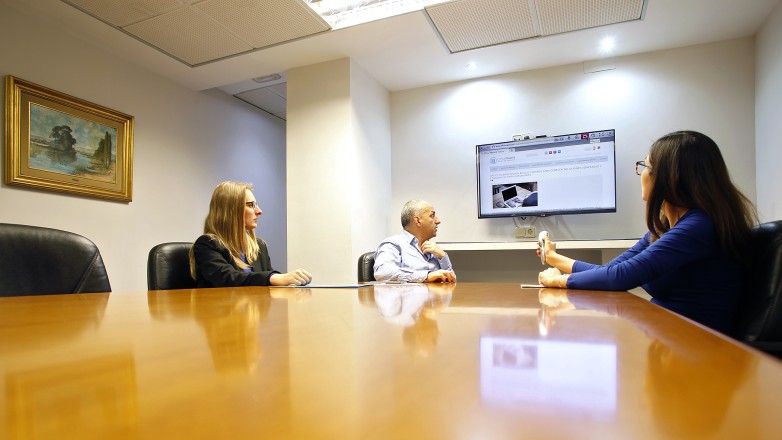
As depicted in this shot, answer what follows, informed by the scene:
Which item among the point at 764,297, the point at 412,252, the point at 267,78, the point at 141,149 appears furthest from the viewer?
the point at 267,78

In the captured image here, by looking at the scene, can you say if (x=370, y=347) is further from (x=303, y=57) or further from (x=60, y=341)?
(x=303, y=57)

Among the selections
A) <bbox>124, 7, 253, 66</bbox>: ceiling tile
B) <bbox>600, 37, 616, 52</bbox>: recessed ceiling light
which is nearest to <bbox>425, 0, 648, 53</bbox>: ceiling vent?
<bbox>600, 37, 616, 52</bbox>: recessed ceiling light

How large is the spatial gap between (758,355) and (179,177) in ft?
13.5

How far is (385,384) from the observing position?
202 mm

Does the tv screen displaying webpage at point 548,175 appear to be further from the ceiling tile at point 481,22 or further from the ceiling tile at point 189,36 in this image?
the ceiling tile at point 189,36

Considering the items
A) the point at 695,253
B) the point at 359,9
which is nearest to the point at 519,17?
the point at 359,9

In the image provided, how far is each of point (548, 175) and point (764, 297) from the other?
8.29ft

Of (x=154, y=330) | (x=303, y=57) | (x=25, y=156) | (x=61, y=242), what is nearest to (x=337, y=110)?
(x=303, y=57)

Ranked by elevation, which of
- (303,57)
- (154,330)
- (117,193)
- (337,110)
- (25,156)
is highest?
(303,57)

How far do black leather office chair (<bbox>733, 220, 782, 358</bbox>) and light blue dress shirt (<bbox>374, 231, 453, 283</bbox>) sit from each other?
3.95 feet

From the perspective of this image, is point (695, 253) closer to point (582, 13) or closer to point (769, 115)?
point (582, 13)

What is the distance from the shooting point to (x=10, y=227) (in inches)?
48.4

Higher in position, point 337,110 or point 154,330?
point 337,110

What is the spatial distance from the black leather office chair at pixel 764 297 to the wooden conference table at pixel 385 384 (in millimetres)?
942
